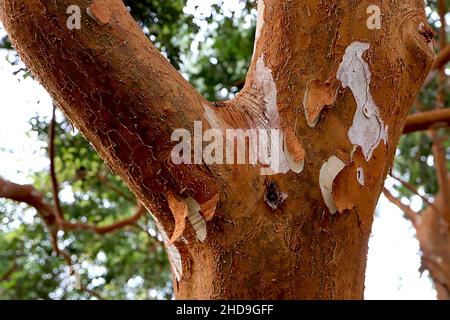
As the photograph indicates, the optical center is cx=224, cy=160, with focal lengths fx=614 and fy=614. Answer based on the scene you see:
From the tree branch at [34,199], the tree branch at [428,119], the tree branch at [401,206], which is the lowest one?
the tree branch at [34,199]

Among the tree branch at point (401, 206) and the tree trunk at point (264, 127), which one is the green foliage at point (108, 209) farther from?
the tree trunk at point (264, 127)

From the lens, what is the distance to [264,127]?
1158 mm

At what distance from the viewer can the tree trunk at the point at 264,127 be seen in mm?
Result: 1040

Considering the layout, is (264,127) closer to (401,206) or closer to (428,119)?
(428,119)

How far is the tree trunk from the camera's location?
3.41ft

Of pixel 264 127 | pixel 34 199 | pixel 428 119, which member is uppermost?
pixel 428 119

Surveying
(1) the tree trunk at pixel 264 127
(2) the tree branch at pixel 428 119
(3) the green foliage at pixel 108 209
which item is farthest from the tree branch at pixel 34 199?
(2) the tree branch at pixel 428 119

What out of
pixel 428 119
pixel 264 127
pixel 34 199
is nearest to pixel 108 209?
pixel 34 199

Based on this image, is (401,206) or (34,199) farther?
(401,206)

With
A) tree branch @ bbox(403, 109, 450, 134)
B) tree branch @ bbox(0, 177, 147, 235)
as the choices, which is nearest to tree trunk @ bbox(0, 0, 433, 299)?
tree branch @ bbox(403, 109, 450, 134)

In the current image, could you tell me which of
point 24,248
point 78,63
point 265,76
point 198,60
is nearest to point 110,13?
point 78,63

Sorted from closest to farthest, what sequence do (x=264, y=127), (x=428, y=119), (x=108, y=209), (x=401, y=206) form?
(x=264, y=127) < (x=428, y=119) < (x=401, y=206) < (x=108, y=209)

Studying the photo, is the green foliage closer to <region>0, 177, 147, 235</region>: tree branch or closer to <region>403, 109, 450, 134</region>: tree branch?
<region>0, 177, 147, 235</region>: tree branch
